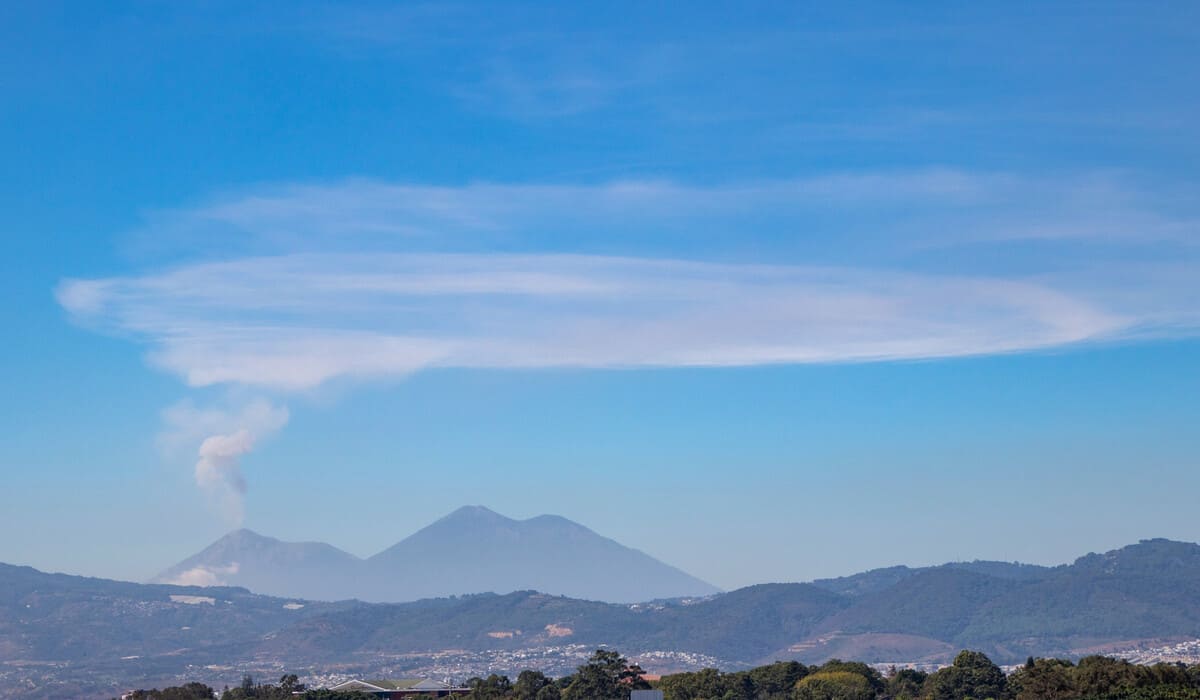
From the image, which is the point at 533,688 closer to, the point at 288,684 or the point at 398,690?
the point at 288,684

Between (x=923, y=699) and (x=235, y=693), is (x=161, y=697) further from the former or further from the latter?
(x=923, y=699)

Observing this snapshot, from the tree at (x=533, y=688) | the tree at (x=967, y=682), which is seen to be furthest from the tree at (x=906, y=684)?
the tree at (x=533, y=688)

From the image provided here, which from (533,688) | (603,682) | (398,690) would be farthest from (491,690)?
(398,690)

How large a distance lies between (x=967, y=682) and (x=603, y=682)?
3840 centimetres

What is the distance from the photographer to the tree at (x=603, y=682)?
151250mm

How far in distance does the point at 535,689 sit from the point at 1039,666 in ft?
172

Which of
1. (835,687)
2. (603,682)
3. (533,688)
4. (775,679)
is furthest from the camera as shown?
(775,679)

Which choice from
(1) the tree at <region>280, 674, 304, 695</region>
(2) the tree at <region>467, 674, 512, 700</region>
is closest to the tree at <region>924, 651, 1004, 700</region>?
(2) the tree at <region>467, 674, 512, 700</region>

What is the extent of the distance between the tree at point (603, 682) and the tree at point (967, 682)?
3109 cm


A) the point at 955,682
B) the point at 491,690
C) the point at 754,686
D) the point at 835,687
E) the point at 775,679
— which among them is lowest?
the point at 835,687

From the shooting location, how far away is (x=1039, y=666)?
132m

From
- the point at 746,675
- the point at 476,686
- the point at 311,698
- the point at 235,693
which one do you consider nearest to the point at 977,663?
the point at 746,675

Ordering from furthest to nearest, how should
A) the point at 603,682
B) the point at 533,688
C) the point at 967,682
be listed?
the point at 533,688, the point at 967,682, the point at 603,682

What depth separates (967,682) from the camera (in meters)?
154
